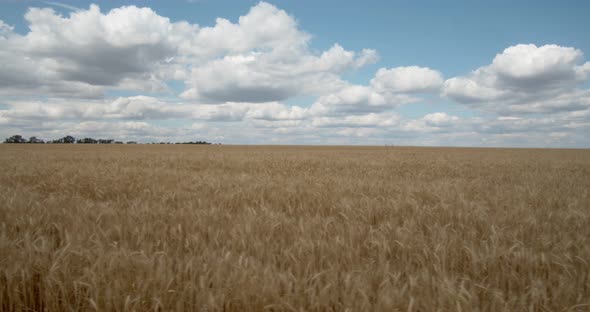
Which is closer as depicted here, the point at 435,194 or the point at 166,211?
the point at 166,211

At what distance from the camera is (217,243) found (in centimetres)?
276

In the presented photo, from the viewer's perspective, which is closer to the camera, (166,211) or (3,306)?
(3,306)

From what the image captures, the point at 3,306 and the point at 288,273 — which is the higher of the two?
the point at 288,273

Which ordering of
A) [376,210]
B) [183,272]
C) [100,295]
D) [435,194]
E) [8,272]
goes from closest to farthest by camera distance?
[100,295] < [8,272] < [183,272] < [376,210] < [435,194]

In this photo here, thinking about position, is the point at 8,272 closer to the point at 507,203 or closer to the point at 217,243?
the point at 217,243

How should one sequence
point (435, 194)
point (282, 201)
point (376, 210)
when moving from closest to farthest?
point (376, 210), point (282, 201), point (435, 194)

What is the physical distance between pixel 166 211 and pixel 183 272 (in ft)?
6.90

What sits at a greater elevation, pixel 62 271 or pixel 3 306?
pixel 62 271

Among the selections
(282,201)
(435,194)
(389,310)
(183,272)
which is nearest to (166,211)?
(282,201)

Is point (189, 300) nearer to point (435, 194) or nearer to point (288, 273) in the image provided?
point (288, 273)

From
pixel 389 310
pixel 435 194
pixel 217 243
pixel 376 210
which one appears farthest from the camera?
pixel 435 194

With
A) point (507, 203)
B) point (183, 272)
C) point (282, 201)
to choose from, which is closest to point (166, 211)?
point (282, 201)

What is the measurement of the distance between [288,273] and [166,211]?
256 cm

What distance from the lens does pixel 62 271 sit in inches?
79.7
